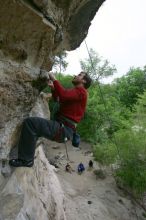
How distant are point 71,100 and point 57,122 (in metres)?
0.57

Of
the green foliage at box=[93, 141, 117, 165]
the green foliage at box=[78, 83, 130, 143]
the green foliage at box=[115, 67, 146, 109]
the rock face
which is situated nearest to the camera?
the rock face

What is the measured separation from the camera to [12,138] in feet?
20.9

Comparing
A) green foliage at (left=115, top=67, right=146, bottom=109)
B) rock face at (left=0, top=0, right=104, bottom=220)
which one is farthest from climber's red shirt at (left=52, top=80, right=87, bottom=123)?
green foliage at (left=115, top=67, right=146, bottom=109)

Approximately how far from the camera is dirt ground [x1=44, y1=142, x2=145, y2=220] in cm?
1448

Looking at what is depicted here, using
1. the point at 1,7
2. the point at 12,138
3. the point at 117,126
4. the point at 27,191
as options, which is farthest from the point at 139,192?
the point at 1,7

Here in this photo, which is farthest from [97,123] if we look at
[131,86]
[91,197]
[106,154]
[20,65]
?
[20,65]

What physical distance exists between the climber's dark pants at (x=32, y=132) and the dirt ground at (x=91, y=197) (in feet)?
22.4

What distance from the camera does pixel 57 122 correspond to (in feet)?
21.2

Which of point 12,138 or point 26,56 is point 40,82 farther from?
point 12,138

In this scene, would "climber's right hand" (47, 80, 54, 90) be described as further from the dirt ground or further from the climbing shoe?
the dirt ground

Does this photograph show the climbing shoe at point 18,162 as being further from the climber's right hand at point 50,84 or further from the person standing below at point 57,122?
the climber's right hand at point 50,84

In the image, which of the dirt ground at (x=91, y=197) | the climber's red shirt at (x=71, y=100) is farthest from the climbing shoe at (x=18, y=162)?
the dirt ground at (x=91, y=197)

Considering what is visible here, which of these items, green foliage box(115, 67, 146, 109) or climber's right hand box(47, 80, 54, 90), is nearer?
climber's right hand box(47, 80, 54, 90)

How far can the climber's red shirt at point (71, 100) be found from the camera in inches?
240
